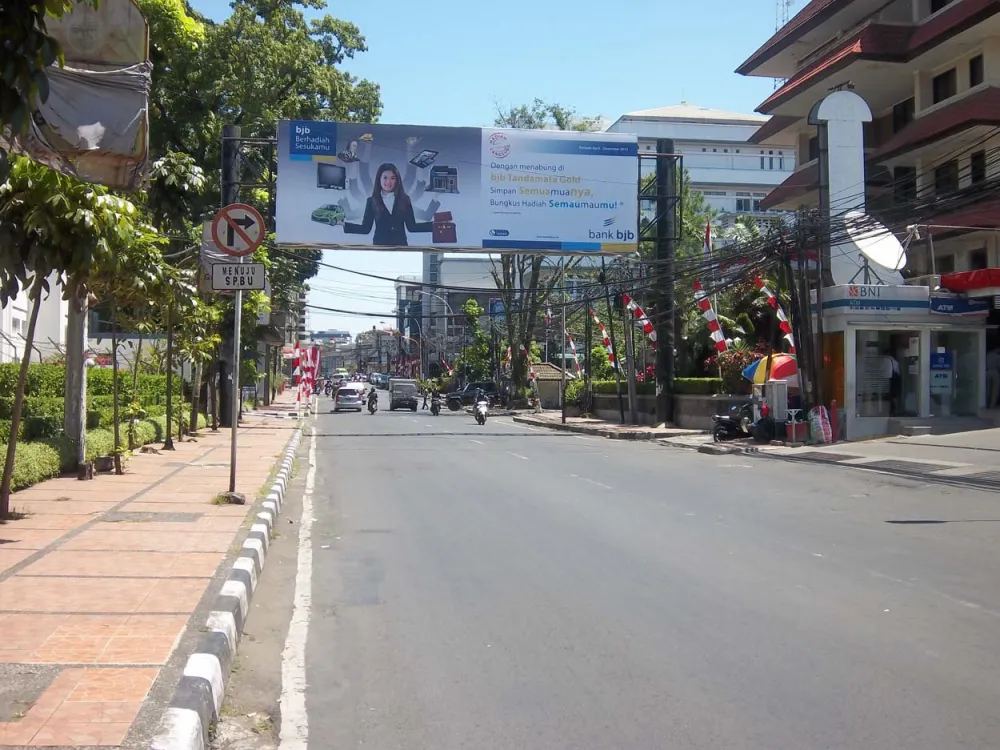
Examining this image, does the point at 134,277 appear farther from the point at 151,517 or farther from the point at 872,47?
the point at 872,47

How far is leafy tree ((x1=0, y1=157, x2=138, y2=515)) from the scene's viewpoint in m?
7.71

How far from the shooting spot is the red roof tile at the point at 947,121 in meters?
26.6

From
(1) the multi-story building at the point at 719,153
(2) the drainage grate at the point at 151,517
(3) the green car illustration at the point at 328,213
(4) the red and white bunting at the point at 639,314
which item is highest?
(1) the multi-story building at the point at 719,153

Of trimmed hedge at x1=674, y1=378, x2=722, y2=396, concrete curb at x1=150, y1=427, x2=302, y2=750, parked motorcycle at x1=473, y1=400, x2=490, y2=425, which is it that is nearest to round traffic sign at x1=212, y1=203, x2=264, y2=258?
concrete curb at x1=150, y1=427, x2=302, y2=750

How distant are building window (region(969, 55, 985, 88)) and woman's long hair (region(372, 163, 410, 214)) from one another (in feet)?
56.9

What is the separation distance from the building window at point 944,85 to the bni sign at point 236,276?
25.6 meters

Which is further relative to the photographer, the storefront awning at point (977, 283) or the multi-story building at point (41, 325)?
the multi-story building at point (41, 325)

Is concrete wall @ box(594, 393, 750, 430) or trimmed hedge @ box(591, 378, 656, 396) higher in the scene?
trimmed hedge @ box(591, 378, 656, 396)

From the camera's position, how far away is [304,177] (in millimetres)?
25812

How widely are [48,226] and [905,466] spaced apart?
15.7 metres

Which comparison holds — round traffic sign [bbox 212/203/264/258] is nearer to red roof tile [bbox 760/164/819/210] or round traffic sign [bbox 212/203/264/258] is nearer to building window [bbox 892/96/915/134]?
red roof tile [bbox 760/164/819/210]

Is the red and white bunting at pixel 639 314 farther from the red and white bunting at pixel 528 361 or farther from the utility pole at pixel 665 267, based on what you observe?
the red and white bunting at pixel 528 361

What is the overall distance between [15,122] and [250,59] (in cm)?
2809

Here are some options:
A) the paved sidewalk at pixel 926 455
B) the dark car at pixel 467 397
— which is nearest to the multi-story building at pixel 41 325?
the paved sidewalk at pixel 926 455
